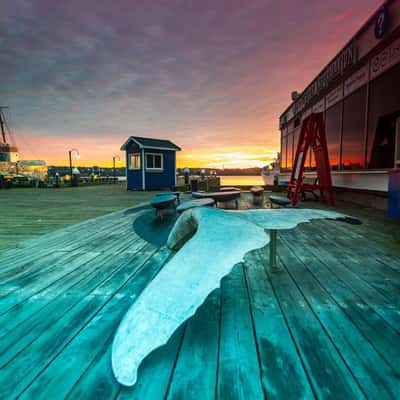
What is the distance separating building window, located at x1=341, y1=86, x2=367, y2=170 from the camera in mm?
7449

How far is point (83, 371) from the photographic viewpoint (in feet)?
3.78

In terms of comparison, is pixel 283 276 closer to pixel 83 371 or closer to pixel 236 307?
pixel 236 307

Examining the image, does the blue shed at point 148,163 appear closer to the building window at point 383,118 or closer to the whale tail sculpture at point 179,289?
the building window at point 383,118

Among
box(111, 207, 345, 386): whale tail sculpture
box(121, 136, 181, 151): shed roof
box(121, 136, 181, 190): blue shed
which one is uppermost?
box(121, 136, 181, 151): shed roof

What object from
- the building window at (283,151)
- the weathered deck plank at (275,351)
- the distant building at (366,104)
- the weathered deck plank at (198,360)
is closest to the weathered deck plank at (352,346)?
the weathered deck plank at (275,351)

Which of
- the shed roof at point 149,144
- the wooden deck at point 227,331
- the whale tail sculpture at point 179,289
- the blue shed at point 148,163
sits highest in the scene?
the shed roof at point 149,144

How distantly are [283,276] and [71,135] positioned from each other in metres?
37.8

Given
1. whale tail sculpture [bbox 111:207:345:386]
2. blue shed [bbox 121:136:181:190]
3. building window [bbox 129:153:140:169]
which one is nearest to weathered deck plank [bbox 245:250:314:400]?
whale tail sculpture [bbox 111:207:345:386]

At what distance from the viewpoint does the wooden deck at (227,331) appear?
3.45ft

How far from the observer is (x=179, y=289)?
1.25 m

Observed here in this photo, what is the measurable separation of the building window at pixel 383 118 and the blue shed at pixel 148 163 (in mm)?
13012

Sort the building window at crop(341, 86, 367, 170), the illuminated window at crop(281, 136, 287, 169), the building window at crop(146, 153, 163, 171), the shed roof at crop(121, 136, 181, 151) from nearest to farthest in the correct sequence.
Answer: the building window at crop(341, 86, 367, 170), the shed roof at crop(121, 136, 181, 151), the building window at crop(146, 153, 163, 171), the illuminated window at crop(281, 136, 287, 169)

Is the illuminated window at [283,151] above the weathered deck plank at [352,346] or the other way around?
above

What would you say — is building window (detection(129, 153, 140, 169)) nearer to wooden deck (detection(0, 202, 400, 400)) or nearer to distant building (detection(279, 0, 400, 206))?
distant building (detection(279, 0, 400, 206))
